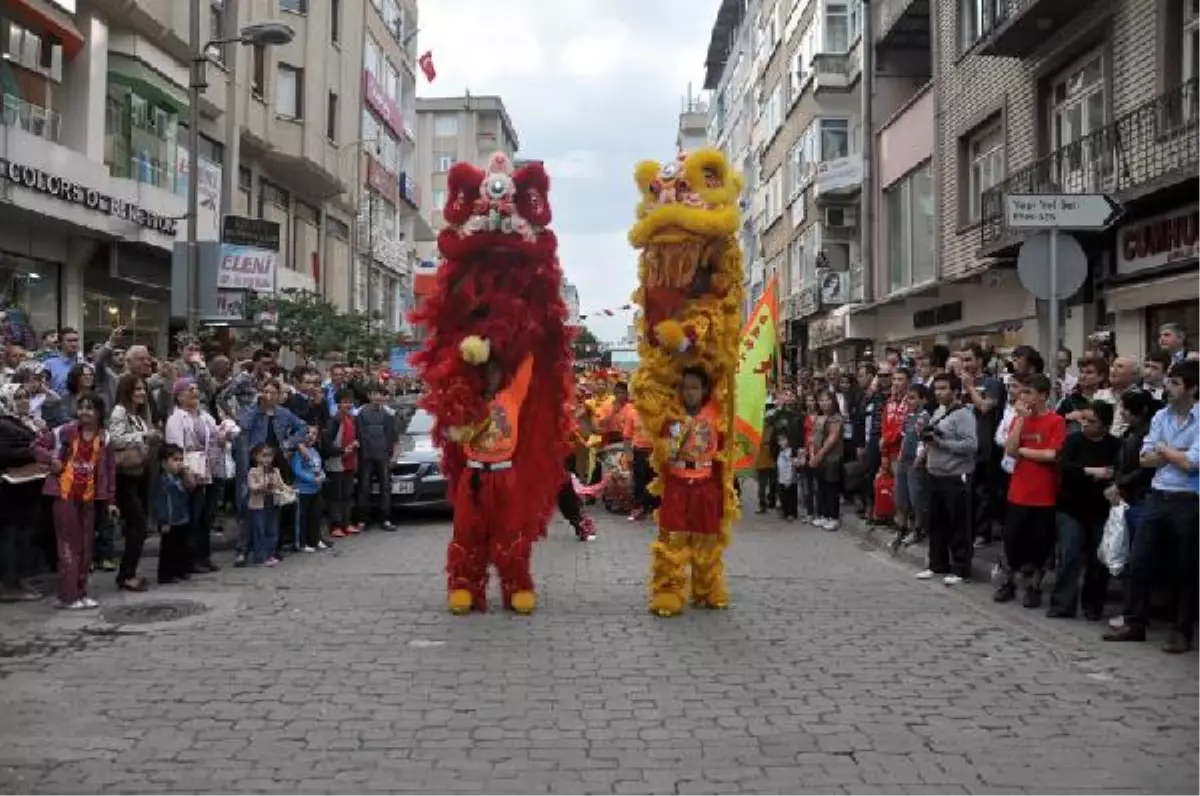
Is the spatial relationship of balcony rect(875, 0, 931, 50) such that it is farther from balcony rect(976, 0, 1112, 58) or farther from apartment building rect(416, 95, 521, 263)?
apartment building rect(416, 95, 521, 263)

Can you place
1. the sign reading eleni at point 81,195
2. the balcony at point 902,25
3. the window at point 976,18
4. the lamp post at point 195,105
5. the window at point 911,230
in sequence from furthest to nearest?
the balcony at point 902,25 < the window at point 911,230 < the window at point 976,18 < the sign reading eleni at point 81,195 < the lamp post at point 195,105

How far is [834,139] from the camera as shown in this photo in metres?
32.9

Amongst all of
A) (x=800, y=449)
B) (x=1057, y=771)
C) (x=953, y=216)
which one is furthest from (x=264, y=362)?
(x=953, y=216)

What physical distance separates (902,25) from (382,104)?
22489 mm

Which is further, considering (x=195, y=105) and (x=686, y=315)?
(x=195, y=105)

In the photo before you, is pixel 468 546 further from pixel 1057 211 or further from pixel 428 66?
pixel 428 66

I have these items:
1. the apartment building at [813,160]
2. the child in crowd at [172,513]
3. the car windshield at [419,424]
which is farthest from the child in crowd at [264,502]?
the apartment building at [813,160]

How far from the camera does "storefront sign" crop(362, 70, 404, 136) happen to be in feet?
129

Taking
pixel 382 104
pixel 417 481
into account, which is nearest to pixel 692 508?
pixel 417 481

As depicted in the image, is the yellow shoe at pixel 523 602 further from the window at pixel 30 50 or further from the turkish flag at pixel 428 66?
the turkish flag at pixel 428 66

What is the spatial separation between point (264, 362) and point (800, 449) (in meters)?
6.61

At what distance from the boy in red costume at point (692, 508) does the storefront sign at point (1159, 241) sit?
791 centimetres

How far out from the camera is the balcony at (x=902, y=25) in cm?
2450

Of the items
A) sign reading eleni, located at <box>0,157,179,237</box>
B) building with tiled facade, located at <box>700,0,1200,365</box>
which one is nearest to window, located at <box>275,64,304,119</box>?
sign reading eleni, located at <box>0,157,179,237</box>
